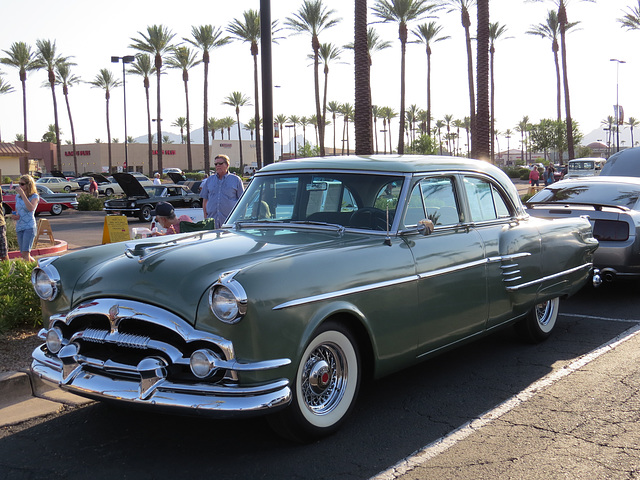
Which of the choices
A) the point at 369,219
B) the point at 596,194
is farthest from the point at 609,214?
the point at 369,219

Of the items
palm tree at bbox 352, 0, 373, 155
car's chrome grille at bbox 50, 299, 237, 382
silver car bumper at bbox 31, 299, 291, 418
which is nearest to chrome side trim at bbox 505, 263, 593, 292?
silver car bumper at bbox 31, 299, 291, 418

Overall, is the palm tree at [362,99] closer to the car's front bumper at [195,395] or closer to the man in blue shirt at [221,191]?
the man in blue shirt at [221,191]

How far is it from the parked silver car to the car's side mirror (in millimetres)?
4079

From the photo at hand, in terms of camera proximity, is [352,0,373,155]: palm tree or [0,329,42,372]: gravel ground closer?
[0,329,42,372]: gravel ground

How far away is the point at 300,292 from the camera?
A: 12.1 feet

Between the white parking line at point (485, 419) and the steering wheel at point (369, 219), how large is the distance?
143cm

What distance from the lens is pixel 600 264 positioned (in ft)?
26.7

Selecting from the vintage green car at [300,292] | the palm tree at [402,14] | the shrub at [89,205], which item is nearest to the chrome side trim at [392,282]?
the vintage green car at [300,292]

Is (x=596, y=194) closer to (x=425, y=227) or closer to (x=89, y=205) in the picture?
(x=425, y=227)

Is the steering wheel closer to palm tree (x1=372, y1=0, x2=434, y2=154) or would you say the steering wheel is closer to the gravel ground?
the gravel ground

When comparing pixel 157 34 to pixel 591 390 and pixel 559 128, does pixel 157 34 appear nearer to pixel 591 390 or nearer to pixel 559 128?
pixel 559 128

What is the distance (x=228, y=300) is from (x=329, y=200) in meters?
1.70

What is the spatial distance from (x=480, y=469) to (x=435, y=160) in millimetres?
2525

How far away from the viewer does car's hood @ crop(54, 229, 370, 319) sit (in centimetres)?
362
